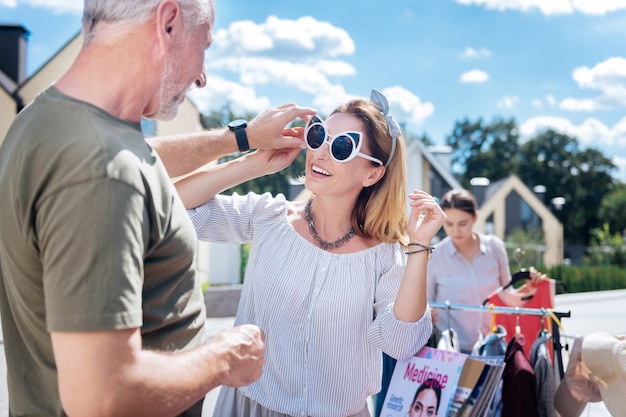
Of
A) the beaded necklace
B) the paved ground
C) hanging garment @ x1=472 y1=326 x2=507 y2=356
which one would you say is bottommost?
the paved ground

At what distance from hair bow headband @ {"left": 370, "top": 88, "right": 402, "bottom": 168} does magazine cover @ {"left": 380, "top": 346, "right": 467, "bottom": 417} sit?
0.79 m

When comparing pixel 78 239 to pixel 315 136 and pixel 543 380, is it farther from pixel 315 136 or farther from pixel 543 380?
pixel 543 380

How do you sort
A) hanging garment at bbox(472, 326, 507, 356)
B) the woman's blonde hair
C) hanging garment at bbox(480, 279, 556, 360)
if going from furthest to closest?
hanging garment at bbox(480, 279, 556, 360), hanging garment at bbox(472, 326, 507, 356), the woman's blonde hair

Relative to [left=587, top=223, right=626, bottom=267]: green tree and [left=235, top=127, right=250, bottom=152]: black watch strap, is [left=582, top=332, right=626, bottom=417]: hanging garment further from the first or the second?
[left=587, top=223, right=626, bottom=267]: green tree

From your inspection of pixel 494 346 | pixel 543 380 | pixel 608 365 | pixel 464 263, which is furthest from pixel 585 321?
pixel 608 365

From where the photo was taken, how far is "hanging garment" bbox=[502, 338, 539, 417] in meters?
3.11

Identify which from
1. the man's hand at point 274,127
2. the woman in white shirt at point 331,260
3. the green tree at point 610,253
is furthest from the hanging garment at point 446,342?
the green tree at point 610,253

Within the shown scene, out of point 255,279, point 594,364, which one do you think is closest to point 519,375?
point 594,364

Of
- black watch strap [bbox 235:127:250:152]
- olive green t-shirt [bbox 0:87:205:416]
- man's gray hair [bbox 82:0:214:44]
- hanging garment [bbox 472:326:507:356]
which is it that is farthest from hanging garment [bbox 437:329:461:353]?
man's gray hair [bbox 82:0:214:44]

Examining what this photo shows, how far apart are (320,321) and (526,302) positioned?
8.71ft

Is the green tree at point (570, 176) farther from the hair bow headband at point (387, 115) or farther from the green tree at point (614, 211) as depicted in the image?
the hair bow headband at point (387, 115)

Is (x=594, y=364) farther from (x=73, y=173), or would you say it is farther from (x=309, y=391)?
(x=73, y=173)

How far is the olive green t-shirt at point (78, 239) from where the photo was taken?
1.16 meters

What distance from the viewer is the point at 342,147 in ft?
8.57
